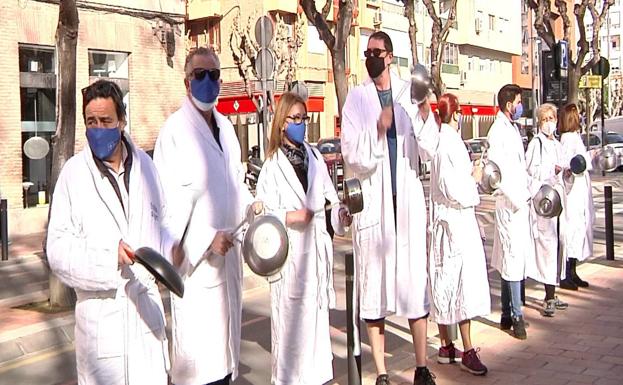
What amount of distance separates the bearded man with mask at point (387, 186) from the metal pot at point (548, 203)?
2.21 meters

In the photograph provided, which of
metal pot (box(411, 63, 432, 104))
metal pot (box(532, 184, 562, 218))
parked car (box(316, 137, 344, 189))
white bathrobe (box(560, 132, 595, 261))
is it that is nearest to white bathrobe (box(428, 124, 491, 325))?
metal pot (box(411, 63, 432, 104))

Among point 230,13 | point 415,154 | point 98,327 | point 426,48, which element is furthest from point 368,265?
point 426,48

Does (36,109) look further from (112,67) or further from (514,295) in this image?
(514,295)

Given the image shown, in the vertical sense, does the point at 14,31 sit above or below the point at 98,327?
above

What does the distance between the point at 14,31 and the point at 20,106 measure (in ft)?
5.48

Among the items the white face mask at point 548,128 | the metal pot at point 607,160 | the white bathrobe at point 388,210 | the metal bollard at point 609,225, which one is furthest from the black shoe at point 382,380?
the metal bollard at point 609,225

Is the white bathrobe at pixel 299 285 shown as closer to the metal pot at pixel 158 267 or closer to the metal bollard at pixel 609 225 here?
the metal pot at pixel 158 267

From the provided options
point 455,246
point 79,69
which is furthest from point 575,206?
point 79,69

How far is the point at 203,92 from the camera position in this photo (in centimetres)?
430

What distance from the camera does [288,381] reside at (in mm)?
4922

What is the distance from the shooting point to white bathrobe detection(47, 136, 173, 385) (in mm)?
3488

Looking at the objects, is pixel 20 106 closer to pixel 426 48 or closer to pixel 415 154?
pixel 415 154

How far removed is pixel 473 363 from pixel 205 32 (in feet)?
116

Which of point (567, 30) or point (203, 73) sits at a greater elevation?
point (567, 30)
